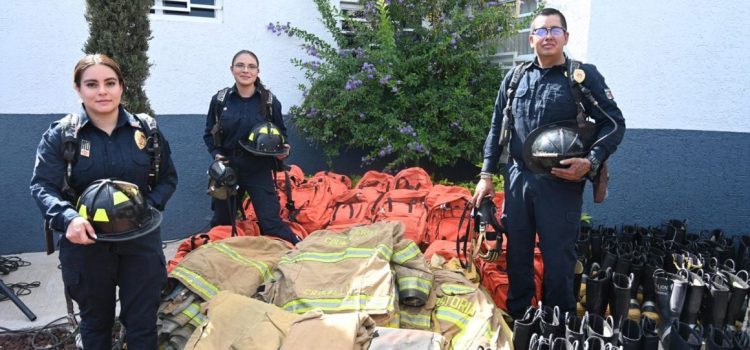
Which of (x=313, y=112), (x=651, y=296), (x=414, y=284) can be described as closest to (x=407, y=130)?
(x=313, y=112)

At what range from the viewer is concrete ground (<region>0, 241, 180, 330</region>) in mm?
3753

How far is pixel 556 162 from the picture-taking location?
299 cm

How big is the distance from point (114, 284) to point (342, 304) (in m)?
1.28

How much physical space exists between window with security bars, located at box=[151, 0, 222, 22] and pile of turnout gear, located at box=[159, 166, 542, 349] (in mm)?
2739

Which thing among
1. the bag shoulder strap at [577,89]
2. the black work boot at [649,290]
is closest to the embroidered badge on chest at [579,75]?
the bag shoulder strap at [577,89]

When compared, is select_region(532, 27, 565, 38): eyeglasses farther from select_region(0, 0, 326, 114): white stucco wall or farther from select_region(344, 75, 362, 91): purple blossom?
select_region(0, 0, 326, 114): white stucco wall

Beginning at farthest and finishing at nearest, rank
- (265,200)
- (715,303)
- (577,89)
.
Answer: (265,200) → (715,303) → (577,89)

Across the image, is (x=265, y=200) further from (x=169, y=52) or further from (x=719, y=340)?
(x=719, y=340)

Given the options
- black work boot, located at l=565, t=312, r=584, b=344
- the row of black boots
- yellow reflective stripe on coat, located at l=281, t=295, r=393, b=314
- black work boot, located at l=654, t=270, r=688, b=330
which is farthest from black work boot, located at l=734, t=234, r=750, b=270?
yellow reflective stripe on coat, located at l=281, t=295, r=393, b=314

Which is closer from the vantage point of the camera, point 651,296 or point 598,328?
point 598,328

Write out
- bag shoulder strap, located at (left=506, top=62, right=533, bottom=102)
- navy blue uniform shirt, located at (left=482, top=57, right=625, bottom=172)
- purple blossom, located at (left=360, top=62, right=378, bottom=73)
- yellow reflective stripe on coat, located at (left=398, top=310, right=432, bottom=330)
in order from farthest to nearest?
purple blossom, located at (left=360, top=62, right=378, bottom=73), bag shoulder strap, located at (left=506, top=62, right=533, bottom=102), yellow reflective stripe on coat, located at (left=398, top=310, right=432, bottom=330), navy blue uniform shirt, located at (left=482, top=57, right=625, bottom=172)

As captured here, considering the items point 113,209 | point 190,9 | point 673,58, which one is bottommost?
point 113,209

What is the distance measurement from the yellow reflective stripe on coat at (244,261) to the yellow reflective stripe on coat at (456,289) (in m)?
1.19

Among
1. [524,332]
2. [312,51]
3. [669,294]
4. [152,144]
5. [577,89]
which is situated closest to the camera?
[152,144]
